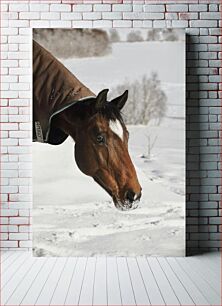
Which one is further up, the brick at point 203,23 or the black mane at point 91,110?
the brick at point 203,23

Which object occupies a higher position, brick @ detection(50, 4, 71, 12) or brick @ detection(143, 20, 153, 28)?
brick @ detection(50, 4, 71, 12)

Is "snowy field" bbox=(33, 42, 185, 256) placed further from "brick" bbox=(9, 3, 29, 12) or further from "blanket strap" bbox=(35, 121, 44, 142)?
"brick" bbox=(9, 3, 29, 12)

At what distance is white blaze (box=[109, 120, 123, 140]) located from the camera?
5625mm

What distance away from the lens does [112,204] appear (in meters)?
5.65

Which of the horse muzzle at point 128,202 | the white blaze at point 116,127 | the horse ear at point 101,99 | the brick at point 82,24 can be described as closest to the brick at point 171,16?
the brick at point 82,24

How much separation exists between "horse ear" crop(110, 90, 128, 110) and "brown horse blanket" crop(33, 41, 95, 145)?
0.65ft

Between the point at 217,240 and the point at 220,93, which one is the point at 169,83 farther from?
the point at 217,240

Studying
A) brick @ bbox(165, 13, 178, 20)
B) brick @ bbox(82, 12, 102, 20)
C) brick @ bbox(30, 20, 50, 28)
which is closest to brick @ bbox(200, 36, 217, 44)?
brick @ bbox(165, 13, 178, 20)

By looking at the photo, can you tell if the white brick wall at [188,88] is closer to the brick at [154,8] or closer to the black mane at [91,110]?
the brick at [154,8]

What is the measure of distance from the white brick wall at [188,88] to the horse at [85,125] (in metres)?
0.17

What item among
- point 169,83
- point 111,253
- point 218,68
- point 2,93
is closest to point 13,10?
point 2,93

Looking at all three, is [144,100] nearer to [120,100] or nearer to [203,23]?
[120,100]

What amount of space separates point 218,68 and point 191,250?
1611mm

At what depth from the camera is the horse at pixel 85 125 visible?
561 cm
